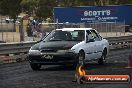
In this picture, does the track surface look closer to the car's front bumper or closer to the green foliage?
the car's front bumper

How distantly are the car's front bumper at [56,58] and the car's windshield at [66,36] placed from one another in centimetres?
113

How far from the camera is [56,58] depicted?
16578 mm

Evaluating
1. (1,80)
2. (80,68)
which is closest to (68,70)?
(1,80)

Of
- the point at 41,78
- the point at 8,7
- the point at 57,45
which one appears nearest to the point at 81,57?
the point at 57,45

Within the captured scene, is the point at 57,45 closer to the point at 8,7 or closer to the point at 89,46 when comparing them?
the point at 89,46

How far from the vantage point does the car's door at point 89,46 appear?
1772 cm

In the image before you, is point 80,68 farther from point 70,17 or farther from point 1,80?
point 70,17

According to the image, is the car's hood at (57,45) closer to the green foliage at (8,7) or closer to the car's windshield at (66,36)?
the car's windshield at (66,36)

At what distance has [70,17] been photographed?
6006cm

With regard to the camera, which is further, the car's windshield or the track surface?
the car's windshield

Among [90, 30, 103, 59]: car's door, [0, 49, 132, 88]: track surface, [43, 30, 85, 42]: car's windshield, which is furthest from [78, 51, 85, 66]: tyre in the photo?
[90, 30, 103, 59]: car's door

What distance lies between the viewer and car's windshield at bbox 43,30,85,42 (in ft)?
57.9

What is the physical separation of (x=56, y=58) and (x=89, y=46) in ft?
6.01

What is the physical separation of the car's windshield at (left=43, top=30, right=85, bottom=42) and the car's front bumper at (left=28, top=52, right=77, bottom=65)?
1127 millimetres
